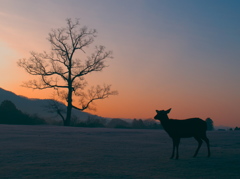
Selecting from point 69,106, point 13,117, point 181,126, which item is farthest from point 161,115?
point 13,117

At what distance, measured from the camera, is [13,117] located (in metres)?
21.8

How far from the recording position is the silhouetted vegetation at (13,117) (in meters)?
21.5

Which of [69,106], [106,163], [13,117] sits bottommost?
[106,163]

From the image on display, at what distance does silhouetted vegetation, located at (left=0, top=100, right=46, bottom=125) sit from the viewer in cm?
2154

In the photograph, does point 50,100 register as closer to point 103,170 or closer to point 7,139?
point 7,139

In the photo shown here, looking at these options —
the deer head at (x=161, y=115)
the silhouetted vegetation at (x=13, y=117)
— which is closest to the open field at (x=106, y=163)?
the deer head at (x=161, y=115)

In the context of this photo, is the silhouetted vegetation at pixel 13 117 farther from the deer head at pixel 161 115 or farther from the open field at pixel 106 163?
the deer head at pixel 161 115

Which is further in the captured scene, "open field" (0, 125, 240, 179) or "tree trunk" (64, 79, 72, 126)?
"tree trunk" (64, 79, 72, 126)

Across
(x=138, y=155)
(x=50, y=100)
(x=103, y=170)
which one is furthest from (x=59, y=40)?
(x=103, y=170)

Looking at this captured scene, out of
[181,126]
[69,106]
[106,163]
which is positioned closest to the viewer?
[106,163]

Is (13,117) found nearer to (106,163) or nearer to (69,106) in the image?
(69,106)

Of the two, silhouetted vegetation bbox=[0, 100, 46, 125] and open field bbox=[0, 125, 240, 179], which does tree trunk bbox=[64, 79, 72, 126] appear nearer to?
silhouetted vegetation bbox=[0, 100, 46, 125]

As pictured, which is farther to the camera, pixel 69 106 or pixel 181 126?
pixel 69 106

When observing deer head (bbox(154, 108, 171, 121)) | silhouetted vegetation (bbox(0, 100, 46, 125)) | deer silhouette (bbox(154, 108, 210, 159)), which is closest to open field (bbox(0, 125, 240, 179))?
deer silhouette (bbox(154, 108, 210, 159))
